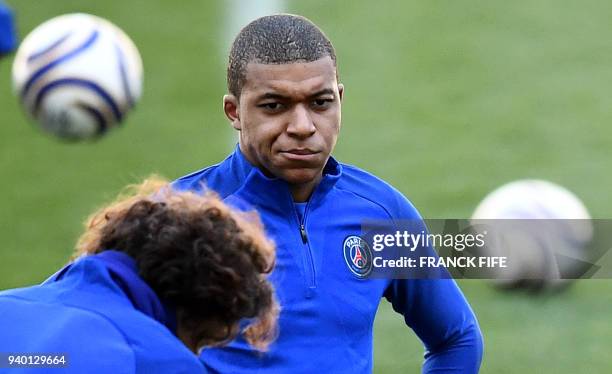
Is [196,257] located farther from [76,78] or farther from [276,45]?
[76,78]

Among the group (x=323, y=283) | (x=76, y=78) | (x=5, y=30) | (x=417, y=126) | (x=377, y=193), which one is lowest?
(x=323, y=283)

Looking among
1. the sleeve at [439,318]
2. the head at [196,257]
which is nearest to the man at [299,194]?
the sleeve at [439,318]

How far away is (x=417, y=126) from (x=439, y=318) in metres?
6.87

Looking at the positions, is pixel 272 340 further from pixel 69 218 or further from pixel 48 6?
pixel 48 6

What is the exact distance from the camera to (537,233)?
28.7 ft

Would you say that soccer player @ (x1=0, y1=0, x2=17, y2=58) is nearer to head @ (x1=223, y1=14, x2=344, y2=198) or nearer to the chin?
head @ (x1=223, y1=14, x2=344, y2=198)

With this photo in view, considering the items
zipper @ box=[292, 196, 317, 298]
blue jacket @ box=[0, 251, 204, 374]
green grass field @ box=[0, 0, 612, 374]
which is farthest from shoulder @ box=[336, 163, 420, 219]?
green grass field @ box=[0, 0, 612, 374]

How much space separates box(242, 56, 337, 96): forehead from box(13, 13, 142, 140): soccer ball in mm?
3847

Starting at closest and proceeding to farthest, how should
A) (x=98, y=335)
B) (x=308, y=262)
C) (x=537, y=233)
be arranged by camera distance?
(x=98, y=335) → (x=308, y=262) → (x=537, y=233)

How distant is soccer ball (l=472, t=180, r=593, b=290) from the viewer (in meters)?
8.64

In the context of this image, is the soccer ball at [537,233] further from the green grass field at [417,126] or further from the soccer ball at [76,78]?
the soccer ball at [76,78]

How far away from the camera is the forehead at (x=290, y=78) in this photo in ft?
15.4

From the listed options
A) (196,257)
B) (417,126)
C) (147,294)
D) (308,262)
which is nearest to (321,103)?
(308,262)

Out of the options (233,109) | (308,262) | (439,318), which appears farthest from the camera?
(439,318)
